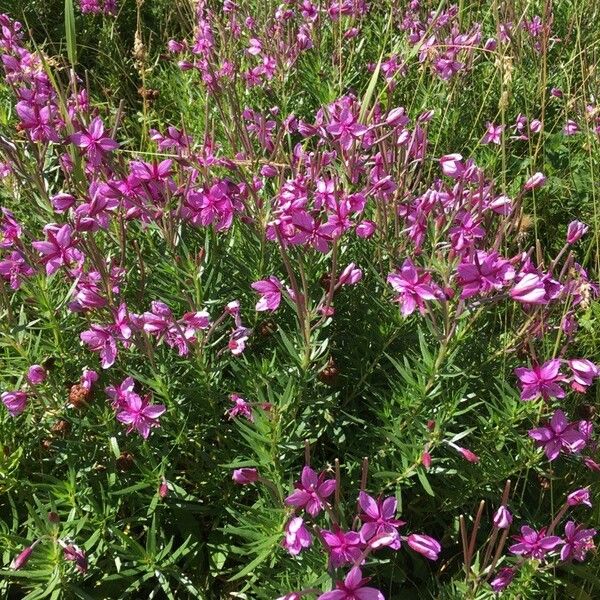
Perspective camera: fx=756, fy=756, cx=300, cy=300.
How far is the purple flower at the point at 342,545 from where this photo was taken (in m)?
1.54

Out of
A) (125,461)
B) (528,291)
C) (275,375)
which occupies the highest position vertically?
(528,291)

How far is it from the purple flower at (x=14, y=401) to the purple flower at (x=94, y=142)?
2.19ft

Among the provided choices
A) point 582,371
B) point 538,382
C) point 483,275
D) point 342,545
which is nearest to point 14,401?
point 342,545

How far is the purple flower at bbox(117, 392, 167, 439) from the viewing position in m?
2.02

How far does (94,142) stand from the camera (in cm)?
197

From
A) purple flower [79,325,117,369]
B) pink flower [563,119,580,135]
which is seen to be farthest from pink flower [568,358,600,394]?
pink flower [563,119,580,135]

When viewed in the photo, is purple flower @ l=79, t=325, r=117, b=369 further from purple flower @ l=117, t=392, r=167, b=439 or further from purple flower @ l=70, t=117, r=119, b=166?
purple flower @ l=70, t=117, r=119, b=166

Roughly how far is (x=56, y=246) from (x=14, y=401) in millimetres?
487

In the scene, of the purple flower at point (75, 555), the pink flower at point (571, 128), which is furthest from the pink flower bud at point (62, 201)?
the pink flower at point (571, 128)

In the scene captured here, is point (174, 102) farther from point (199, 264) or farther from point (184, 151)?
point (199, 264)

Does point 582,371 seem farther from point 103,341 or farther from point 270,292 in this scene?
point 103,341

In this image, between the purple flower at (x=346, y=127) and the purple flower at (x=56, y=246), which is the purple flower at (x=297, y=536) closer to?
the purple flower at (x=56, y=246)

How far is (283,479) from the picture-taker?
6.97ft

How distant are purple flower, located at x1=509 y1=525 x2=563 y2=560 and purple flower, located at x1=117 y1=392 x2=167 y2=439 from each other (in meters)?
1.01
